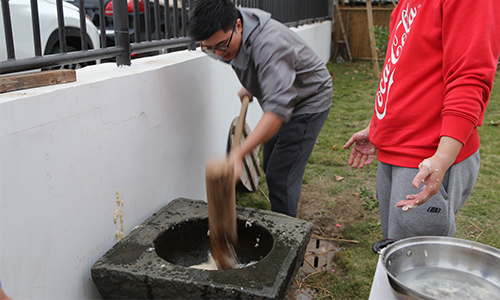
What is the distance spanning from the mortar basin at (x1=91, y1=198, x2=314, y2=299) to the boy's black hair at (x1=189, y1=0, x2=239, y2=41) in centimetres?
102

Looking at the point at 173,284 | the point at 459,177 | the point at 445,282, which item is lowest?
the point at 173,284

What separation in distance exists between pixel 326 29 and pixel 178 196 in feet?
29.9

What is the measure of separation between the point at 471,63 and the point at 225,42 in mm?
1276

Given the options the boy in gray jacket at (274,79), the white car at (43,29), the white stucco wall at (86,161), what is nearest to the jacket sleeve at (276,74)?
the boy in gray jacket at (274,79)

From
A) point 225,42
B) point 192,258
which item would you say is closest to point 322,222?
point 192,258

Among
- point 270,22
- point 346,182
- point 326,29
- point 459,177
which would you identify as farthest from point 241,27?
point 326,29

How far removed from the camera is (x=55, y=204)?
171 cm

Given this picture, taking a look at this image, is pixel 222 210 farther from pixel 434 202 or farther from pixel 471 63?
pixel 471 63

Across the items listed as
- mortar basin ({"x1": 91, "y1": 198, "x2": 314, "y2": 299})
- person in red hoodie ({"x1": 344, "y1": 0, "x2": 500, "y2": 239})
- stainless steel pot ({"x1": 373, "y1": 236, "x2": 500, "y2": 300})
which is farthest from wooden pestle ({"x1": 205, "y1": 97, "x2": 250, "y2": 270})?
stainless steel pot ({"x1": 373, "y1": 236, "x2": 500, "y2": 300})

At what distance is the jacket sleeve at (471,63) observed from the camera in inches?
48.7

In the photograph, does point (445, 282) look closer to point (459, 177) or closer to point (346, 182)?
point (459, 177)

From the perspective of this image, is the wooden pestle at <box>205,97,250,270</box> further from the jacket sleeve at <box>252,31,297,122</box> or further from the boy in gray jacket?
the jacket sleeve at <box>252,31,297,122</box>

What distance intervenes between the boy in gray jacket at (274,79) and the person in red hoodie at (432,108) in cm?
56

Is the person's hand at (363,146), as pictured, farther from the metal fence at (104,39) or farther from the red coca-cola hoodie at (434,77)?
the metal fence at (104,39)
